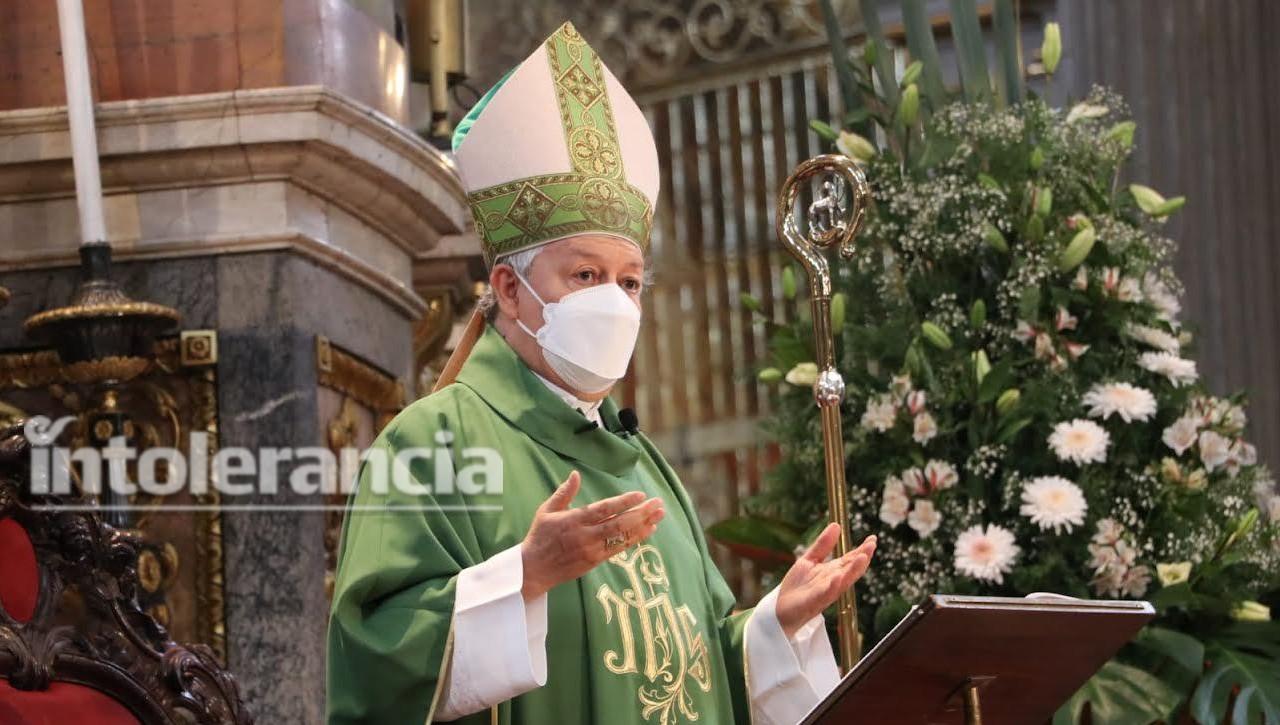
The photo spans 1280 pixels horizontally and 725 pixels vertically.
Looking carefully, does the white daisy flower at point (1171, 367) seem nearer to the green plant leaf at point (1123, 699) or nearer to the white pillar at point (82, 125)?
the green plant leaf at point (1123, 699)

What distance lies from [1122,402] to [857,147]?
92 centimetres

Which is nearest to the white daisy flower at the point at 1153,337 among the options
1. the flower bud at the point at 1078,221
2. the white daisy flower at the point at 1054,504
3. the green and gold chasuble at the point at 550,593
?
the flower bud at the point at 1078,221

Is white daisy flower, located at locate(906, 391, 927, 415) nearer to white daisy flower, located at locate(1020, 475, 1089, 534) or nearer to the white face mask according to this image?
white daisy flower, located at locate(1020, 475, 1089, 534)

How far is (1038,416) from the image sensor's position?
4469mm

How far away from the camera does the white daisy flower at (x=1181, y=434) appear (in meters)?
4.44

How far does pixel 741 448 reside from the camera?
11305 millimetres

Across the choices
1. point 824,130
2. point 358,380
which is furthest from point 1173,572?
point 358,380

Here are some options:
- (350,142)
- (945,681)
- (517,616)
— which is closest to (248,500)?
(350,142)

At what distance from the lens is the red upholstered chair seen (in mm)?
2355

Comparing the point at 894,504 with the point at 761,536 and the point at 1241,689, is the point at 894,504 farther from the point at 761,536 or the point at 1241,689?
the point at 1241,689

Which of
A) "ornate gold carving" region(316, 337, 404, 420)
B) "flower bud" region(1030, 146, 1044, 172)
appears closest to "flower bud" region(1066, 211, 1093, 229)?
"flower bud" region(1030, 146, 1044, 172)

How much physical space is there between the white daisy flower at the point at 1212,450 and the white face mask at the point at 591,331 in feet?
6.49

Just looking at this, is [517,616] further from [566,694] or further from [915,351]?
[915,351]

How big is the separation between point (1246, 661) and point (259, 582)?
2057 mm
